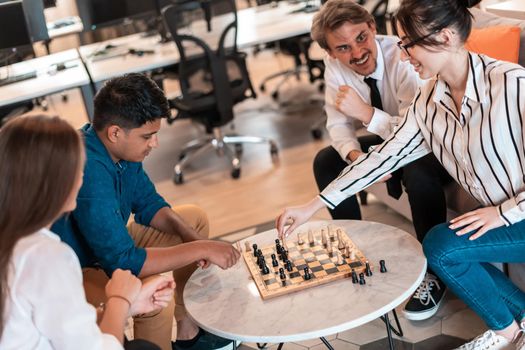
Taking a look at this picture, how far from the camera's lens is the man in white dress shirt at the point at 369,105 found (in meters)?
2.36

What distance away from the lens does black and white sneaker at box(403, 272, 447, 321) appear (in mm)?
2309

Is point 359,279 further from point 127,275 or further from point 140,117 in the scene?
point 140,117

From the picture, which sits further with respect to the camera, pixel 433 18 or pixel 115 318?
pixel 433 18

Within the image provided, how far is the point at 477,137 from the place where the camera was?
1878 mm

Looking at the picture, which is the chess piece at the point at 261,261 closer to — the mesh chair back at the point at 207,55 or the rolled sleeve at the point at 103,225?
the rolled sleeve at the point at 103,225

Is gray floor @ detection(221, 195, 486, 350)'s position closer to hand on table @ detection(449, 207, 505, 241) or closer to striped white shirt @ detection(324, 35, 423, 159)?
hand on table @ detection(449, 207, 505, 241)

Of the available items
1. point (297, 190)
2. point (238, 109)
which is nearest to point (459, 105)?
point (297, 190)

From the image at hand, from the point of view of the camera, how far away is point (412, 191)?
238 cm

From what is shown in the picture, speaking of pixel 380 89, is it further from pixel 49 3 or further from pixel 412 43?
pixel 49 3

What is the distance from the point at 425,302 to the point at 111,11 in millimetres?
3213

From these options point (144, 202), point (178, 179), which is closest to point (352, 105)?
point (144, 202)

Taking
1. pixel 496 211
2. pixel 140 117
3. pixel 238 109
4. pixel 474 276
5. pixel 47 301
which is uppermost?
pixel 140 117

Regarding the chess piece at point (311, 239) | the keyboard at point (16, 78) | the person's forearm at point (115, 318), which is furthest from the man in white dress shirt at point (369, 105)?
the keyboard at point (16, 78)

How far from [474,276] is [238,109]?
12.0ft
